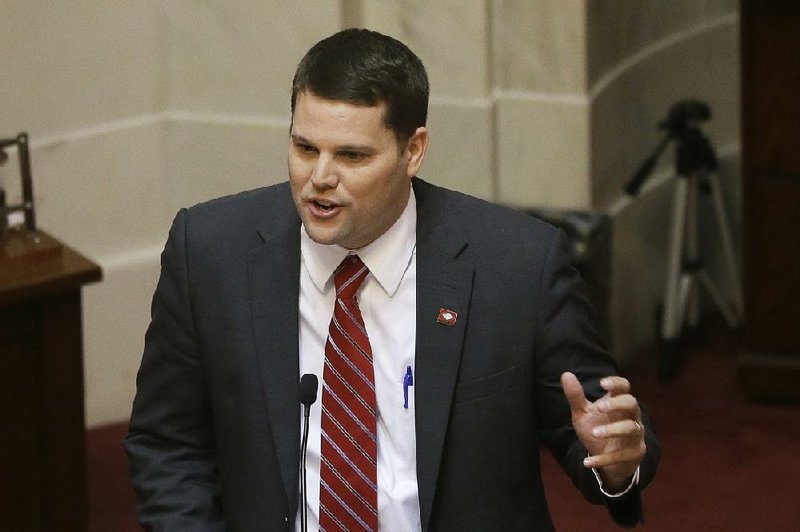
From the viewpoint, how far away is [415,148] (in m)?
2.51

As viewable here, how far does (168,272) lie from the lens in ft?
8.66

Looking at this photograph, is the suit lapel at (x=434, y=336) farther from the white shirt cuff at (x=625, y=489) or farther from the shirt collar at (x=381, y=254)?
the white shirt cuff at (x=625, y=489)

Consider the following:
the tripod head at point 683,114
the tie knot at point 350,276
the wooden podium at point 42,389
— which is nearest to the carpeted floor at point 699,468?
the wooden podium at point 42,389

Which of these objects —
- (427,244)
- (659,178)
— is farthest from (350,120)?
(659,178)

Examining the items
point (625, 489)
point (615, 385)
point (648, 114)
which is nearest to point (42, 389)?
point (625, 489)

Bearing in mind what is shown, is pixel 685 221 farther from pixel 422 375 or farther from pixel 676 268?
pixel 422 375

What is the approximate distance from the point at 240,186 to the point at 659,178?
167cm

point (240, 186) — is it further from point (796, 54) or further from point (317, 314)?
point (317, 314)

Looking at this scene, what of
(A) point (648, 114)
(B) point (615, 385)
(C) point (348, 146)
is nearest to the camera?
(B) point (615, 385)

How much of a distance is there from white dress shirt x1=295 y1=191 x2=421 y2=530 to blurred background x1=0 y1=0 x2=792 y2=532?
2.71m

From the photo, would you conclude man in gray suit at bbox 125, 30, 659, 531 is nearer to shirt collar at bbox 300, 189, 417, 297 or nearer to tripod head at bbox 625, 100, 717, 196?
shirt collar at bbox 300, 189, 417, 297

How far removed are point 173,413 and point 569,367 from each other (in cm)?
67

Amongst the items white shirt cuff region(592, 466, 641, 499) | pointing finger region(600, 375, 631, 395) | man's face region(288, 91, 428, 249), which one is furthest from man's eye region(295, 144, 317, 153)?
white shirt cuff region(592, 466, 641, 499)

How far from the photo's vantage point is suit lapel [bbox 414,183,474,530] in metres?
2.48
